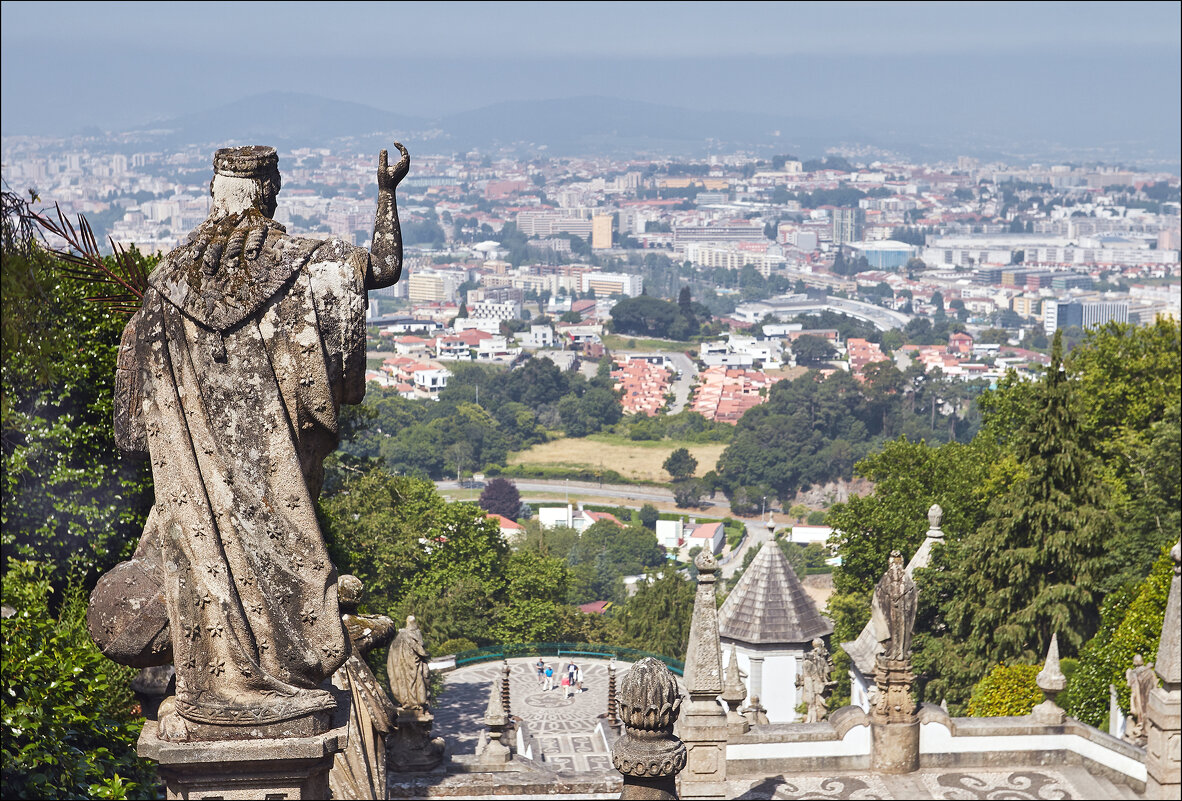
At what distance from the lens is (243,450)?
195 inches

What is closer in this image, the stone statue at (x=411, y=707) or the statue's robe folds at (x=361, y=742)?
the statue's robe folds at (x=361, y=742)

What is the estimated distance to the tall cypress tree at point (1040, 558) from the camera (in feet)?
89.5

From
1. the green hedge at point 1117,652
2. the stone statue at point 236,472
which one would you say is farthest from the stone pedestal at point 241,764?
the green hedge at point 1117,652

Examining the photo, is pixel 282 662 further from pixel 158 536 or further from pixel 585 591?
pixel 585 591

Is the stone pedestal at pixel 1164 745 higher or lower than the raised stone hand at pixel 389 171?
lower

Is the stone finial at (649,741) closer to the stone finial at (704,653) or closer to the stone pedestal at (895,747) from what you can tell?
the stone finial at (704,653)

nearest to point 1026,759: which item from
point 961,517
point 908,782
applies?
point 908,782

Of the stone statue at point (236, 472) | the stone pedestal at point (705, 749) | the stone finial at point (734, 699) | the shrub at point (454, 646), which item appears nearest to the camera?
the stone statue at point (236, 472)

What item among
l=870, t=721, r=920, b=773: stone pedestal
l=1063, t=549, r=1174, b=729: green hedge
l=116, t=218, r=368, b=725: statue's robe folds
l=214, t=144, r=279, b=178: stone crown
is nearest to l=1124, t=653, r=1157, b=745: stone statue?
l=870, t=721, r=920, b=773: stone pedestal

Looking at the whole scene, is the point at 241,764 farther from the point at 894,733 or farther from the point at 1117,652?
the point at 1117,652

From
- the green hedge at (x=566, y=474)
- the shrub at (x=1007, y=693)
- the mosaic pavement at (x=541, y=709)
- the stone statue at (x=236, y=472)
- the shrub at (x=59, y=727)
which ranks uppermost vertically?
the stone statue at (x=236, y=472)

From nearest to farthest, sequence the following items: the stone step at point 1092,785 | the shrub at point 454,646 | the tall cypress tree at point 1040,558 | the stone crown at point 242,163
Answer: the stone crown at point 242,163 → the stone step at point 1092,785 → the tall cypress tree at point 1040,558 → the shrub at point 454,646

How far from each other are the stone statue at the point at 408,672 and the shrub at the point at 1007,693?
1244 cm

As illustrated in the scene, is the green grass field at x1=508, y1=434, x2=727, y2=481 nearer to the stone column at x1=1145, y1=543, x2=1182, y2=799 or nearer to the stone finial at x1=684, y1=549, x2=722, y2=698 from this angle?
the stone finial at x1=684, y1=549, x2=722, y2=698
